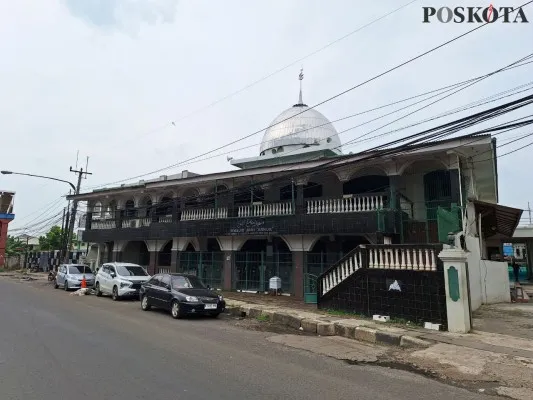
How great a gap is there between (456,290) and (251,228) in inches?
433

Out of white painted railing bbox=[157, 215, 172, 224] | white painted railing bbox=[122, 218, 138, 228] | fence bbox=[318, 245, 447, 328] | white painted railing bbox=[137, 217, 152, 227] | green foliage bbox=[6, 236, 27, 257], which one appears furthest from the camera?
green foliage bbox=[6, 236, 27, 257]

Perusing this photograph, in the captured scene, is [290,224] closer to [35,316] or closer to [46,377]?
[35,316]

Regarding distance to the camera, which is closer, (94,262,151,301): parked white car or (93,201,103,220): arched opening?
(94,262,151,301): parked white car

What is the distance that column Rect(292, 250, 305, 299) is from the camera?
56.4 ft

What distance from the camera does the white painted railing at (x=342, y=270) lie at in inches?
464

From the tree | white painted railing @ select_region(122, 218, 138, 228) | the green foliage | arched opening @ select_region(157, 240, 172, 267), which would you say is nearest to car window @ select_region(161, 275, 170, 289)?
arched opening @ select_region(157, 240, 172, 267)

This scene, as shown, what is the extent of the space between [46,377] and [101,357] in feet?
4.06

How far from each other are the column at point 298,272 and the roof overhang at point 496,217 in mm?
7652

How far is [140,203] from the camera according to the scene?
26609mm

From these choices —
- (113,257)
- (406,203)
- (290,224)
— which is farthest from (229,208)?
(113,257)

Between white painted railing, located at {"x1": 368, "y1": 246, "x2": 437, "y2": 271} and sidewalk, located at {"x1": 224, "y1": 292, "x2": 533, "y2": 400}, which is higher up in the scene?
white painted railing, located at {"x1": 368, "y1": 246, "x2": 437, "y2": 271}

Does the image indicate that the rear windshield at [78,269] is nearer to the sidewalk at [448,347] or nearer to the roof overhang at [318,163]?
the roof overhang at [318,163]

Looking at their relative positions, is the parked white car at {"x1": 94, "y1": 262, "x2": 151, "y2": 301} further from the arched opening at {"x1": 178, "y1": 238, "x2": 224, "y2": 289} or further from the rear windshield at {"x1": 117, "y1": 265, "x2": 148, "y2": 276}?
the arched opening at {"x1": 178, "y1": 238, "x2": 224, "y2": 289}

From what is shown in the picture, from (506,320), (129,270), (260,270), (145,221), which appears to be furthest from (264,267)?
(506,320)
